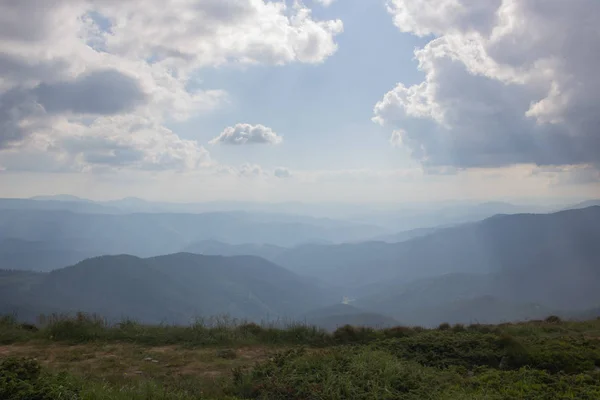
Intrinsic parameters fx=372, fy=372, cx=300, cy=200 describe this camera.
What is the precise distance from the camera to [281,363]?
8805 millimetres

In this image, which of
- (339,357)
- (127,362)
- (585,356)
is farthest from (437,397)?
(127,362)

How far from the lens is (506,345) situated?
9641 millimetres

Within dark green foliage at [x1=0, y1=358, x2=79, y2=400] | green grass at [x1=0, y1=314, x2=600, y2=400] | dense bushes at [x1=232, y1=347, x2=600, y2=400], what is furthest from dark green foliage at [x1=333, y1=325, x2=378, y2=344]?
dark green foliage at [x1=0, y1=358, x2=79, y2=400]

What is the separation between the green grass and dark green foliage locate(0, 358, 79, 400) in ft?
0.06

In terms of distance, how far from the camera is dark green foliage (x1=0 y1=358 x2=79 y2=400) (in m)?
6.10

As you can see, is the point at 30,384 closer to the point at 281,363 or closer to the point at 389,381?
the point at 281,363

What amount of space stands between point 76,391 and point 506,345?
980 centimetres

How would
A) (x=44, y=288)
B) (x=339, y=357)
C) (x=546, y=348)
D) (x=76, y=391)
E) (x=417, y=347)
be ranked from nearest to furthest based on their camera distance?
(x=76, y=391)
(x=339, y=357)
(x=546, y=348)
(x=417, y=347)
(x=44, y=288)

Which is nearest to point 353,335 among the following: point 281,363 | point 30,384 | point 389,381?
point 281,363

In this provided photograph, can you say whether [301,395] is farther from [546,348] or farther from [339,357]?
[546,348]

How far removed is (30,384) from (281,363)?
16.0ft

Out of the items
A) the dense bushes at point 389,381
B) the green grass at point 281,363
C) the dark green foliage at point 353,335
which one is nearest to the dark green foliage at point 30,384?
the green grass at point 281,363

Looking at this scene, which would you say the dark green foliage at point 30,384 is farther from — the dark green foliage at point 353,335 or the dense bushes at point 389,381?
the dark green foliage at point 353,335

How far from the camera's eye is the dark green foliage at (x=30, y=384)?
6098 mm
